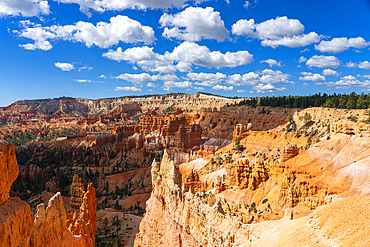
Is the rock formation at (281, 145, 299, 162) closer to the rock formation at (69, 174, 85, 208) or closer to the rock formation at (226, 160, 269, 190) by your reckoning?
the rock formation at (226, 160, 269, 190)

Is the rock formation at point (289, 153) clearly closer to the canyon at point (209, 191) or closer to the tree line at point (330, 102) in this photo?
the canyon at point (209, 191)

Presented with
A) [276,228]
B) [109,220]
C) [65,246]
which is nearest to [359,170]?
[276,228]

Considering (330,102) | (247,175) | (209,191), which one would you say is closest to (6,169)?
(247,175)

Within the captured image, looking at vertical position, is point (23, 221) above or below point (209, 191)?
above

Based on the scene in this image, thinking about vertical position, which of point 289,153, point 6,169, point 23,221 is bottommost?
point 289,153

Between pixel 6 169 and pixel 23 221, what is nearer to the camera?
pixel 23 221

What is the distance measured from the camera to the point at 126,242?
2566 cm

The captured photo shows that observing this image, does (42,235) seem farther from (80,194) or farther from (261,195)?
(261,195)

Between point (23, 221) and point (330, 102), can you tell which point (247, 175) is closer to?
point (23, 221)

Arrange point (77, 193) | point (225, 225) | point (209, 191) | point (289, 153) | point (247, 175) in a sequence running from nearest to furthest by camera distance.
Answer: point (225, 225) < point (77, 193) < point (289, 153) < point (247, 175) < point (209, 191)

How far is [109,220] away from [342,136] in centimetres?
3638

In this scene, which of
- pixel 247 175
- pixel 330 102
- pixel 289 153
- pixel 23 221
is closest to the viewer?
pixel 23 221

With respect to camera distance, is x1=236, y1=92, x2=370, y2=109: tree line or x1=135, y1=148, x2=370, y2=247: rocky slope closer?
x1=135, y1=148, x2=370, y2=247: rocky slope

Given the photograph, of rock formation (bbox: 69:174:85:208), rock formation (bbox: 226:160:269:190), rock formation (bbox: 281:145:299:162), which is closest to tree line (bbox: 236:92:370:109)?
rock formation (bbox: 281:145:299:162)
